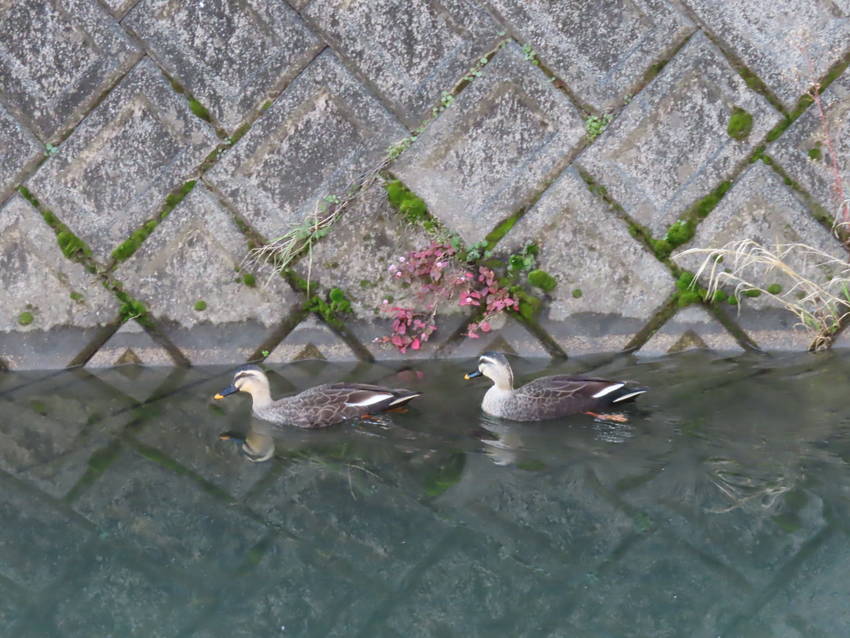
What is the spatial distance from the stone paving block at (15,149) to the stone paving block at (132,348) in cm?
109

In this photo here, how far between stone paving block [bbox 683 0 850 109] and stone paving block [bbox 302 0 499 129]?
126 cm

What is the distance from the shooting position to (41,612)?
4355mm

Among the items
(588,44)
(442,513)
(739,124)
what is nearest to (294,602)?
(442,513)

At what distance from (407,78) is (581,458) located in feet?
7.95

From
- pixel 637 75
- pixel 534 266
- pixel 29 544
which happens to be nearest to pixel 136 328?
pixel 29 544

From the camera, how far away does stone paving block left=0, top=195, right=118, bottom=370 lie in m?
6.44

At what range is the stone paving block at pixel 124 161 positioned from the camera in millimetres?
6293

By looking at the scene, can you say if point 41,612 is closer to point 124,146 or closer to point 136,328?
point 136,328

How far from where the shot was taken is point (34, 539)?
16.0ft

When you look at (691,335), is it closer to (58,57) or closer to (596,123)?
(596,123)

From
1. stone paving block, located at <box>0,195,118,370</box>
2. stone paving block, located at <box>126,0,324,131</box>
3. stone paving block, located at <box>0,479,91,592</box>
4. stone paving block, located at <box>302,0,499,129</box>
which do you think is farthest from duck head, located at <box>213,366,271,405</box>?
stone paving block, located at <box>302,0,499,129</box>

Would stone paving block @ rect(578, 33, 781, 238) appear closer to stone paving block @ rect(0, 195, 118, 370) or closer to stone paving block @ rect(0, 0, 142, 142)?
stone paving block @ rect(0, 0, 142, 142)

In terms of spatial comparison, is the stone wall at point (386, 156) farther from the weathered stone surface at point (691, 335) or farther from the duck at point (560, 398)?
the duck at point (560, 398)

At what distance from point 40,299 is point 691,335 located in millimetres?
3863
